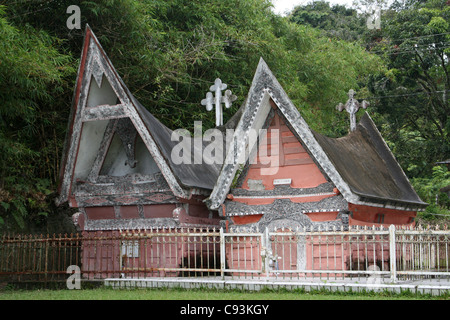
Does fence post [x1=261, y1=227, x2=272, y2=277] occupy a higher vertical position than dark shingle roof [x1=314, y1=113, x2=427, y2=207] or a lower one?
lower

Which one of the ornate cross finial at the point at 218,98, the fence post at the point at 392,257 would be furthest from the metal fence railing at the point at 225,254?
the ornate cross finial at the point at 218,98

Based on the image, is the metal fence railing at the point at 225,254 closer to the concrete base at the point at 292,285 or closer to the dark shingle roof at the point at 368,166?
the concrete base at the point at 292,285

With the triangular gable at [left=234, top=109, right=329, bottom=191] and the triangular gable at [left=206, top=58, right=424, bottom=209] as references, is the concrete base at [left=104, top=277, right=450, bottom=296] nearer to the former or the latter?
the triangular gable at [left=206, top=58, right=424, bottom=209]

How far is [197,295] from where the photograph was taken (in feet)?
35.4

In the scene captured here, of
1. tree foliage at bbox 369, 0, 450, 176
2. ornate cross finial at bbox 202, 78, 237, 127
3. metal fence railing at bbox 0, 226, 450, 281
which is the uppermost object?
tree foliage at bbox 369, 0, 450, 176

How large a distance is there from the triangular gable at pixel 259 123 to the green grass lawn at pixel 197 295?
3.08 meters

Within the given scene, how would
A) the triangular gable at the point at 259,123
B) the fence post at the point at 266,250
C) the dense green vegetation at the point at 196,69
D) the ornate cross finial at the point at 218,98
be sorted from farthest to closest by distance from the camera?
the ornate cross finial at the point at 218,98
the dense green vegetation at the point at 196,69
the triangular gable at the point at 259,123
the fence post at the point at 266,250

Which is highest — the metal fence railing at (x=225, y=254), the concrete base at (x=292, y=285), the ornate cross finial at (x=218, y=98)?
the ornate cross finial at (x=218, y=98)

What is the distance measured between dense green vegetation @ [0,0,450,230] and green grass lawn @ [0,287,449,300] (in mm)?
3929

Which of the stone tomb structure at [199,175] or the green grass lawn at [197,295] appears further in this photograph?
the stone tomb structure at [199,175]

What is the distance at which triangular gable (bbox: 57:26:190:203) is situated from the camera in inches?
550

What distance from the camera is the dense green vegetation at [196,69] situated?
15414mm

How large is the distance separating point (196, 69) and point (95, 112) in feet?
29.4

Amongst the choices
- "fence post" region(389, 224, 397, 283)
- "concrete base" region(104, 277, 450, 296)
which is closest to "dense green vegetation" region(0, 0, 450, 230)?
"concrete base" region(104, 277, 450, 296)
